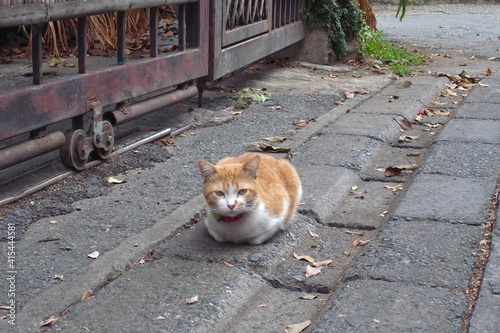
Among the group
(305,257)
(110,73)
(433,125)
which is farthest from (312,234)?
(433,125)

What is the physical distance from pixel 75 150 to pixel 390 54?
543cm

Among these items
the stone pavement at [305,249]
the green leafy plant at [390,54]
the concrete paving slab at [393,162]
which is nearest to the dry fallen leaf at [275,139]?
the stone pavement at [305,249]

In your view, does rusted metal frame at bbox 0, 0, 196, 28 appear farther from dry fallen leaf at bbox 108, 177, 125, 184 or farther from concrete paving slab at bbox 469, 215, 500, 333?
concrete paving slab at bbox 469, 215, 500, 333

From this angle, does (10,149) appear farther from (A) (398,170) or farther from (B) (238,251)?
(A) (398,170)

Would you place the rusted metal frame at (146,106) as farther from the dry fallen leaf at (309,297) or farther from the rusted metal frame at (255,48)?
the dry fallen leaf at (309,297)

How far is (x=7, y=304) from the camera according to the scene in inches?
110

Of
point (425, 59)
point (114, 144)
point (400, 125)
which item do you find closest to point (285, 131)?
point (400, 125)

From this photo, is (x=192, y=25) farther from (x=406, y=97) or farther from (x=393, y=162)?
(x=406, y=97)

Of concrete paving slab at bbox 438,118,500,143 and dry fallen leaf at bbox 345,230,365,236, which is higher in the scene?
concrete paving slab at bbox 438,118,500,143

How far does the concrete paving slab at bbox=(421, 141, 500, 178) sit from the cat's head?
5.01 feet

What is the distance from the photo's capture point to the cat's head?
10.6ft

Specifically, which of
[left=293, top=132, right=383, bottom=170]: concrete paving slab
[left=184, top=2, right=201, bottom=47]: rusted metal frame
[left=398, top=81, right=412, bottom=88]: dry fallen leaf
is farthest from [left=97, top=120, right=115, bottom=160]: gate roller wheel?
[left=398, top=81, right=412, bottom=88]: dry fallen leaf

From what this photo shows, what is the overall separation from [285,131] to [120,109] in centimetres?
127

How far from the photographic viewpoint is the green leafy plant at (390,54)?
28.2ft
